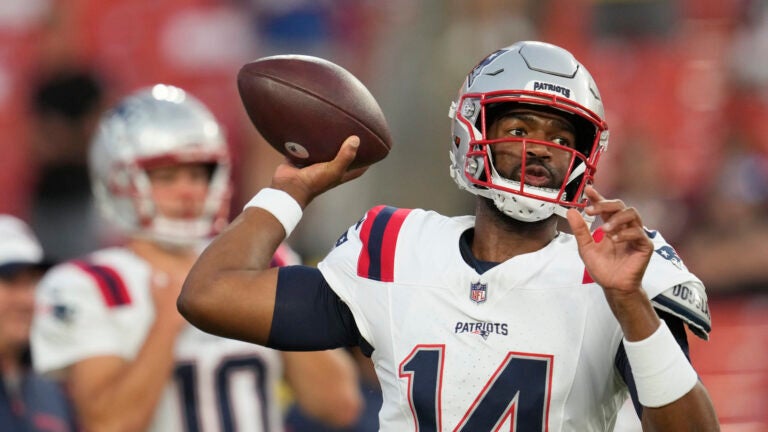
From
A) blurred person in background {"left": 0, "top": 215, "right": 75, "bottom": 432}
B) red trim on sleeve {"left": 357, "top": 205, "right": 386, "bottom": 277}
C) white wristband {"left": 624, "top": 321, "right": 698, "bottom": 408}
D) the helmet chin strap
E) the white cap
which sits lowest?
blurred person in background {"left": 0, "top": 215, "right": 75, "bottom": 432}

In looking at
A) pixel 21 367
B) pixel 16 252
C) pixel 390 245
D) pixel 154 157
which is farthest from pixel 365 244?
pixel 16 252

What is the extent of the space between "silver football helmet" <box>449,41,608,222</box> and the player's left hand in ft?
0.87

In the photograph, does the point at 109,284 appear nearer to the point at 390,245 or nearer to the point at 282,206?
the point at 282,206

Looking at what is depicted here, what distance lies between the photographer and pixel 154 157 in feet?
14.9

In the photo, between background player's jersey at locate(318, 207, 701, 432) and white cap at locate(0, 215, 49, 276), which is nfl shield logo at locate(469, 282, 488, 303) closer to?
background player's jersey at locate(318, 207, 701, 432)

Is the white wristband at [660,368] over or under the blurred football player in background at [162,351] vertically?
over

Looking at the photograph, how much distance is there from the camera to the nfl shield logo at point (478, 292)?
2863mm

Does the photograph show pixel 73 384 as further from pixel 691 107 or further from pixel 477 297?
pixel 691 107

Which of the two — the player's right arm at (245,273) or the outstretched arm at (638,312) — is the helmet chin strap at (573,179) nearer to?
the outstretched arm at (638,312)

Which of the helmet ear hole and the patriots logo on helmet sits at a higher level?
the helmet ear hole

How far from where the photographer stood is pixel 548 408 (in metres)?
2.78

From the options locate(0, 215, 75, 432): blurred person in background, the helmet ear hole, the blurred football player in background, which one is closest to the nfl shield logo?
the helmet ear hole

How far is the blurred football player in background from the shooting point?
13.3ft

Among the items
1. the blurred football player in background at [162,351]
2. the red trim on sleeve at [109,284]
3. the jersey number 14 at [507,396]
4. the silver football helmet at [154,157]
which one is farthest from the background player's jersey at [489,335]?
the silver football helmet at [154,157]
